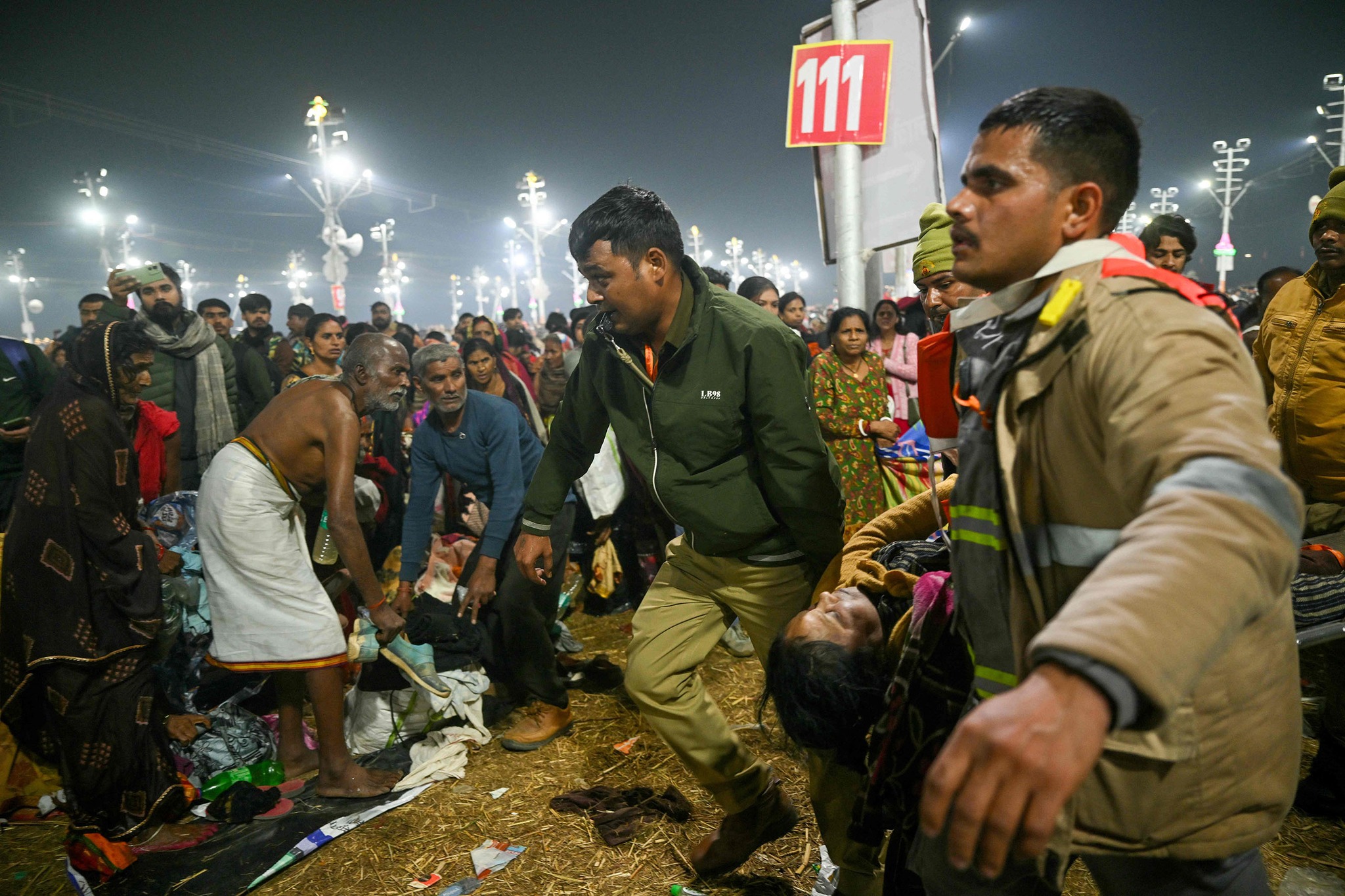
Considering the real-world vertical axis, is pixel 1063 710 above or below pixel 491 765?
above

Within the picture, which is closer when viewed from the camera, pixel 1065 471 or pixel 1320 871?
pixel 1065 471

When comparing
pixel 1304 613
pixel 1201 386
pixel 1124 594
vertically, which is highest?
pixel 1201 386

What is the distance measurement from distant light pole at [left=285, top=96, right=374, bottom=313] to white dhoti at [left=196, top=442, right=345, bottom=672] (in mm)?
19612

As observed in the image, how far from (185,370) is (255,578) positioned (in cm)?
370

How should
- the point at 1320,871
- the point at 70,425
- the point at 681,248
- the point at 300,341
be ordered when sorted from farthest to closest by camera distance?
the point at 300,341, the point at 70,425, the point at 681,248, the point at 1320,871

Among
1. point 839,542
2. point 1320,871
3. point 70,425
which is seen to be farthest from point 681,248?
point 1320,871

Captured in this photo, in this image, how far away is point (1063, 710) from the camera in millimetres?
825

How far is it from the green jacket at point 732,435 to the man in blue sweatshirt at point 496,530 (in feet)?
5.50

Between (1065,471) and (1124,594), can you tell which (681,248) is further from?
(1124,594)

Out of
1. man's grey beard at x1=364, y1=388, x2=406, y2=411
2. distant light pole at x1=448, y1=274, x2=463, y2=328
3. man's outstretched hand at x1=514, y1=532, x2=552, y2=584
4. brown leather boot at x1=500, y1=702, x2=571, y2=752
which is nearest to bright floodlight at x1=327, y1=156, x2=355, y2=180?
man's grey beard at x1=364, y1=388, x2=406, y2=411

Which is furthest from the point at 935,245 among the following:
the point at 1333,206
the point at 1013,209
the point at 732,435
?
the point at 1013,209

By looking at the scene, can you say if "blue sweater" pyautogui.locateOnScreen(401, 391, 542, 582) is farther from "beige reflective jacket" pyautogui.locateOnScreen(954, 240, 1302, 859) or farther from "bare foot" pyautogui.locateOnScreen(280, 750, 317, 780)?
"beige reflective jacket" pyautogui.locateOnScreen(954, 240, 1302, 859)

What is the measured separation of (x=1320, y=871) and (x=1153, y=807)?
2475 mm

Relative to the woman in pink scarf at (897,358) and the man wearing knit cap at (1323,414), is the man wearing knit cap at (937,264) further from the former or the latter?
the woman in pink scarf at (897,358)
